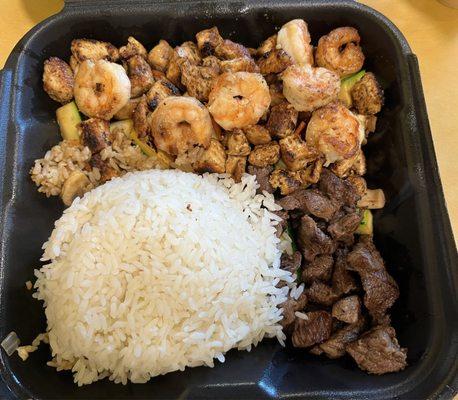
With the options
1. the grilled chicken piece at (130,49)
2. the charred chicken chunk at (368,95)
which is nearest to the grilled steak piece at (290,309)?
the charred chicken chunk at (368,95)

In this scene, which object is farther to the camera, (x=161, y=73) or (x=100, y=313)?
(x=161, y=73)

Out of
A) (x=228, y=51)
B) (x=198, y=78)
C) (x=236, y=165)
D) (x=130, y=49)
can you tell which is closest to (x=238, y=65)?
(x=228, y=51)

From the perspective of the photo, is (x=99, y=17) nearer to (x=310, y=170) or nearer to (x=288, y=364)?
(x=310, y=170)

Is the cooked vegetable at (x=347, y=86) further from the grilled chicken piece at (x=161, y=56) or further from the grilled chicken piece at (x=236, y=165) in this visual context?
the grilled chicken piece at (x=161, y=56)

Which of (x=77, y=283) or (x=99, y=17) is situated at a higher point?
(x=99, y=17)

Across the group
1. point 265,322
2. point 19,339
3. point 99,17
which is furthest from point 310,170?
point 19,339

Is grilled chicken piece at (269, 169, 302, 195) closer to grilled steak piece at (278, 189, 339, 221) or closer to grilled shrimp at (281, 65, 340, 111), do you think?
grilled steak piece at (278, 189, 339, 221)
